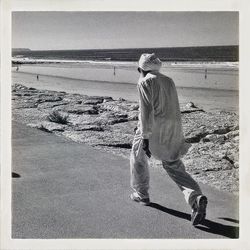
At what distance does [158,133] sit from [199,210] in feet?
2.93

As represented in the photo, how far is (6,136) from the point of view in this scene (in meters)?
5.34

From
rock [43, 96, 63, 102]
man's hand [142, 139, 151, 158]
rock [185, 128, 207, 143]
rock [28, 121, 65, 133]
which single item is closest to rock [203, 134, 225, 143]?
rock [185, 128, 207, 143]

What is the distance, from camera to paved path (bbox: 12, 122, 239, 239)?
446 centimetres

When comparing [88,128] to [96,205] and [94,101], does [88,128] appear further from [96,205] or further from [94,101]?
[96,205]

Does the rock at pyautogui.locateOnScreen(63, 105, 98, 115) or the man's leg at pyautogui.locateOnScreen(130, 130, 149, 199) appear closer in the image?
the man's leg at pyautogui.locateOnScreen(130, 130, 149, 199)

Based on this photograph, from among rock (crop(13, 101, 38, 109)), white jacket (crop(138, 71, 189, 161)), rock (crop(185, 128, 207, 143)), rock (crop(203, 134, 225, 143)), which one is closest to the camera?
white jacket (crop(138, 71, 189, 161))

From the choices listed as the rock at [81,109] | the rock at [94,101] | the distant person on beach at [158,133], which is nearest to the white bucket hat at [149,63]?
the distant person on beach at [158,133]

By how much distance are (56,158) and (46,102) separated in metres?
3.70

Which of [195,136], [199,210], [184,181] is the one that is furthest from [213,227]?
[195,136]

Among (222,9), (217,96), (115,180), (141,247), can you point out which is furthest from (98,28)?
(217,96)

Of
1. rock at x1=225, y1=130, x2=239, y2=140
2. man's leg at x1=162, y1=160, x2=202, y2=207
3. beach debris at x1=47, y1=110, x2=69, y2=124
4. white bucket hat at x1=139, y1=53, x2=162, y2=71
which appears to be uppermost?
white bucket hat at x1=139, y1=53, x2=162, y2=71

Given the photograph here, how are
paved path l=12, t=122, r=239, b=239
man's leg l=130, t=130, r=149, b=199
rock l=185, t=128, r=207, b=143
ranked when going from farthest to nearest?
1. rock l=185, t=128, r=207, b=143
2. man's leg l=130, t=130, r=149, b=199
3. paved path l=12, t=122, r=239, b=239

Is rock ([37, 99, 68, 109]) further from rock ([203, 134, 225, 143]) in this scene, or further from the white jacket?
the white jacket

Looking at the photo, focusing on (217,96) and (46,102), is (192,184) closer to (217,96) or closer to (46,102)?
(46,102)
